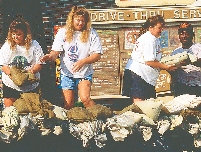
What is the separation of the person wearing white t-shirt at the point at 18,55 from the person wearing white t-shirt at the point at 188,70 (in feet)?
8.79

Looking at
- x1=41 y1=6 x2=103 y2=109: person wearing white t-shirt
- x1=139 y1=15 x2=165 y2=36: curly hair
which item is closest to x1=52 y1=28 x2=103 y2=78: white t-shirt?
x1=41 y1=6 x2=103 y2=109: person wearing white t-shirt

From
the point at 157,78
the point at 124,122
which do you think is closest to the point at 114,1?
the point at 157,78

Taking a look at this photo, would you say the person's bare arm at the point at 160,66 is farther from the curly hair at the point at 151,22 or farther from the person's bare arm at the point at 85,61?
the person's bare arm at the point at 85,61

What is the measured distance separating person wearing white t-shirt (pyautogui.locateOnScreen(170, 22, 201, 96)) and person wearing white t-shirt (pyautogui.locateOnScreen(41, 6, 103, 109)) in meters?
1.59

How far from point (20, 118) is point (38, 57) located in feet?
4.14

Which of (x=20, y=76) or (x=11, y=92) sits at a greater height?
(x=20, y=76)

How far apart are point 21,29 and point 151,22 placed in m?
2.52

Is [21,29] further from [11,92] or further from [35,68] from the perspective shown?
[11,92]

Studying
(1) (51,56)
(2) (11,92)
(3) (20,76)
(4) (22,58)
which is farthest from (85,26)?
(2) (11,92)

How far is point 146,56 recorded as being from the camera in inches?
387

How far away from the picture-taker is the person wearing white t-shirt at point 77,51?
9773mm

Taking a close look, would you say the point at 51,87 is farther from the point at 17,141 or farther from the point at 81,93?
the point at 17,141

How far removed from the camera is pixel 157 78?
995 cm

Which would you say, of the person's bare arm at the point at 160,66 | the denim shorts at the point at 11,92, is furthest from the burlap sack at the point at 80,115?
the person's bare arm at the point at 160,66
